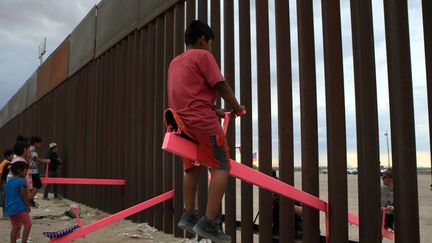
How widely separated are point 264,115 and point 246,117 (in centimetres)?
31

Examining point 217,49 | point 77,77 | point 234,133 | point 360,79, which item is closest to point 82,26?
point 77,77

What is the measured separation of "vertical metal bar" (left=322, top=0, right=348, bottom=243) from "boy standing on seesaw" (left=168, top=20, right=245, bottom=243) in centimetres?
128

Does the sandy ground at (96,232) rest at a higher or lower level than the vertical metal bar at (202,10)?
lower

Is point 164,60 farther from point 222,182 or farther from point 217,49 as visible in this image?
point 222,182

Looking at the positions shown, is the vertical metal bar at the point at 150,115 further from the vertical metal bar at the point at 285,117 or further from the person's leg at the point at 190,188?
the person's leg at the point at 190,188

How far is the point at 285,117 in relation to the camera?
4.29m

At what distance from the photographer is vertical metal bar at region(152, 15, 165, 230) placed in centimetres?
659

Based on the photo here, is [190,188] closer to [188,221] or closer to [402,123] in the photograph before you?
[188,221]

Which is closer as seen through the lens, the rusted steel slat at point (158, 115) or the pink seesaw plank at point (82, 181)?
the rusted steel slat at point (158, 115)

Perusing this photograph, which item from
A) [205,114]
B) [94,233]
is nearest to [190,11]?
[94,233]

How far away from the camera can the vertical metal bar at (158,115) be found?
21.6ft

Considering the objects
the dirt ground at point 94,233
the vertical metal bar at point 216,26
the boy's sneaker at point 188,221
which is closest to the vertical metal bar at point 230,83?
the vertical metal bar at point 216,26

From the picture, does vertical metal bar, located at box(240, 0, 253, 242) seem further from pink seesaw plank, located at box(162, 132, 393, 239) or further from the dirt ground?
pink seesaw plank, located at box(162, 132, 393, 239)

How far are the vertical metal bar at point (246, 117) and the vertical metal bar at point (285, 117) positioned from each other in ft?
1.76
